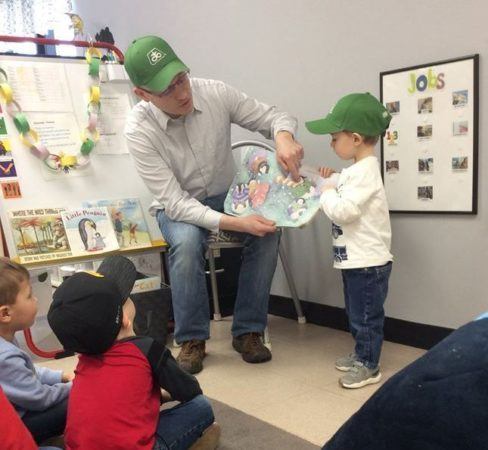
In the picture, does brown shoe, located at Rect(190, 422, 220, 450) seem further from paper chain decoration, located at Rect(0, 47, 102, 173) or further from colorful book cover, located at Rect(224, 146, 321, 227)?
paper chain decoration, located at Rect(0, 47, 102, 173)

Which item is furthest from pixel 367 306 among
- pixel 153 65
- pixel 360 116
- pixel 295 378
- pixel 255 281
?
pixel 153 65

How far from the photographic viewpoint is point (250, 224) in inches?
72.2

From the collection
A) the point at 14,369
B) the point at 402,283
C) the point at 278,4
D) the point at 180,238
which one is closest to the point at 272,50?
the point at 278,4

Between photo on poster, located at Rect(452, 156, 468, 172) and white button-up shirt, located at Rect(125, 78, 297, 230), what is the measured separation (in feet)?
1.94

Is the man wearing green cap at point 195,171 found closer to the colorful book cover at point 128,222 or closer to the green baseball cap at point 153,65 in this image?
the green baseball cap at point 153,65

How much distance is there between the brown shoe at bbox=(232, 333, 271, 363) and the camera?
191cm

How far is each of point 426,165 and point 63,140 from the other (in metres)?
1.45

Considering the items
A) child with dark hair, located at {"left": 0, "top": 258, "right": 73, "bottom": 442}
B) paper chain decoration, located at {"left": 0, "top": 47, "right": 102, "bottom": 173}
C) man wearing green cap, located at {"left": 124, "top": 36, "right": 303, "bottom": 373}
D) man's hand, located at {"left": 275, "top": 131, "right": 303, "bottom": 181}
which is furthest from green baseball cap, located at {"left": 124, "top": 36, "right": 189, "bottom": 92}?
child with dark hair, located at {"left": 0, "top": 258, "right": 73, "bottom": 442}

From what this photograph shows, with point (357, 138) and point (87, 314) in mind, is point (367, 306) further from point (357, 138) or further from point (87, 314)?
point (87, 314)

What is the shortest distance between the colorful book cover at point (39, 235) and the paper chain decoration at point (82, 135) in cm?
21

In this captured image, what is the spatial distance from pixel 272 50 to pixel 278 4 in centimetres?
19

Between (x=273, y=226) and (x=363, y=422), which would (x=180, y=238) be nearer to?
(x=273, y=226)

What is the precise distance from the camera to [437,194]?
178 cm

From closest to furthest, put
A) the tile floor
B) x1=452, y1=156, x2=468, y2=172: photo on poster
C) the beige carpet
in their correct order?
the beige carpet
the tile floor
x1=452, y1=156, x2=468, y2=172: photo on poster
